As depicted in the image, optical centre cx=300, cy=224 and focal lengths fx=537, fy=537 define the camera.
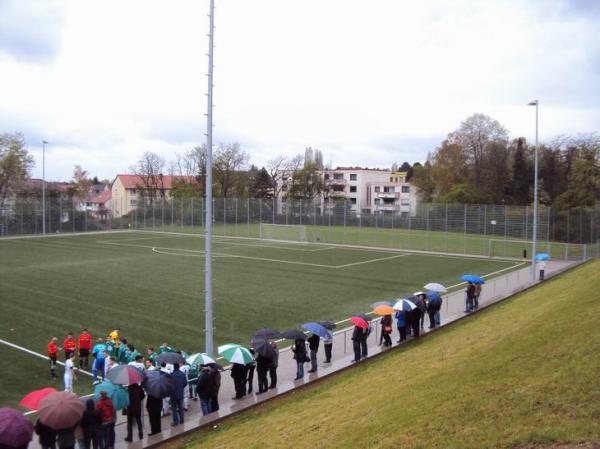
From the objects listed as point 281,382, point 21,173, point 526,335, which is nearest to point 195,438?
point 281,382

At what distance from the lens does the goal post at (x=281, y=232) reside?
5897 centimetres

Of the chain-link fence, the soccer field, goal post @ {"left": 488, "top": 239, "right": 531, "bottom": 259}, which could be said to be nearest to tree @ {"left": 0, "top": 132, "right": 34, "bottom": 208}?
the chain-link fence

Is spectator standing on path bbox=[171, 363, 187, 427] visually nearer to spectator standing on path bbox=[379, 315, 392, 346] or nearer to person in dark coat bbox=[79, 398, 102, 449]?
person in dark coat bbox=[79, 398, 102, 449]

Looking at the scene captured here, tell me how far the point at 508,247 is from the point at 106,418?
4178cm

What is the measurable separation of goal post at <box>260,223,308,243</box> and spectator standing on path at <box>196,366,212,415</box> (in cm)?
4583

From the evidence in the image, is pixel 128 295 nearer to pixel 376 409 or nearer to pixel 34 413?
pixel 34 413

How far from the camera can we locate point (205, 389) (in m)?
11.5

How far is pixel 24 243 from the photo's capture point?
170 ft

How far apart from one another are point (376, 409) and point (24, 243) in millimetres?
50756

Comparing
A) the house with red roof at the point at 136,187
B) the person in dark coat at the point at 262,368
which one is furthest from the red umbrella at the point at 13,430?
the house with red roof at the point at 136,187

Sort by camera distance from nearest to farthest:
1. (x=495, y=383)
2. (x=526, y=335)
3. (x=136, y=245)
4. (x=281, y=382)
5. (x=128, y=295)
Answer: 1. (x=495, y=383)
2. (x=526, y=335)
3. (x=281, y=382)
4. (x=128, y=295)
5. (x=136, y=245)

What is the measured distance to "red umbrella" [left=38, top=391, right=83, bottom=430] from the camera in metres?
8.71

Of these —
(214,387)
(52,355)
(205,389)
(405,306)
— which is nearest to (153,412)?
(205,389)

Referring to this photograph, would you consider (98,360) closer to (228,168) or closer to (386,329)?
(386,329)
